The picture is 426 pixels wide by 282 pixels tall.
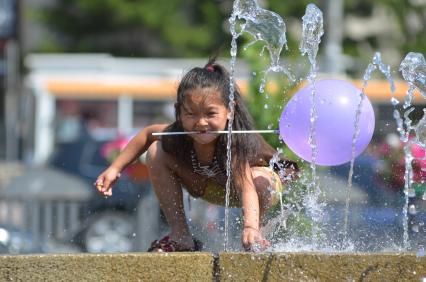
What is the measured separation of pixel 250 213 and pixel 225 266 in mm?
620

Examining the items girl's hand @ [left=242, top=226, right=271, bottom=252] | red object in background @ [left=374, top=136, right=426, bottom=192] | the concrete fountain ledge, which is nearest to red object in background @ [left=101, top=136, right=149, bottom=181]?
red object in background @ [left=374, top=136, right=426, bottom=192]

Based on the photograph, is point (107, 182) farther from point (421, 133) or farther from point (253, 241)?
point (421, 133)

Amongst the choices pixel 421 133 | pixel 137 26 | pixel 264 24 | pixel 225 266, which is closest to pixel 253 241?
pixel 225 266

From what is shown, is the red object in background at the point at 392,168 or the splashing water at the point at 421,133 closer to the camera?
the splashing water at the point at 421,133

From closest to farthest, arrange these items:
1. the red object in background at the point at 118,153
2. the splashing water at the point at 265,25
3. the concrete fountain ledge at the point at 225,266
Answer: the concrete fountain ledge at the point at 225,266
the splashing water at the point at 265,25
the red object in background at the point at 118,153

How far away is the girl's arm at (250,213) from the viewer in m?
4.69

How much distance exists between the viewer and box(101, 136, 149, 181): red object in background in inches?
499

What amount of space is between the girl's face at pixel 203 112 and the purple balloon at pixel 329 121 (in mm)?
335

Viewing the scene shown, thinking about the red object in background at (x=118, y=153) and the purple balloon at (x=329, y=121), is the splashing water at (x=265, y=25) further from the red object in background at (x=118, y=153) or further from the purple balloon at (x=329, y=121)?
the red object in background at (x=118, y=153)

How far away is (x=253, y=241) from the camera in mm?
4672

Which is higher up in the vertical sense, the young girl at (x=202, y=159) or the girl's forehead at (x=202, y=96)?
the girl's forehead at (x=202, y=96)

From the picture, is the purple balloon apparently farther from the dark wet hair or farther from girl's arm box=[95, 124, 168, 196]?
girl's arm box=[95, 124, 168, 196]

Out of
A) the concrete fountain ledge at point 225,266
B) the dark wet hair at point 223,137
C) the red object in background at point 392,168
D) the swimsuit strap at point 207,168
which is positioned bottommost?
the red object in background at point 392,168

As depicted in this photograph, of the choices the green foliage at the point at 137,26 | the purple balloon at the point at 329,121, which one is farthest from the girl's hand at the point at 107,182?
the green foliage at the point at 137,26
